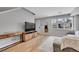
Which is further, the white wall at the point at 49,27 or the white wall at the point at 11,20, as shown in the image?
the white wall at the point at 49,27

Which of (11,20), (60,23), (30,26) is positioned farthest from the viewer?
(30,26)

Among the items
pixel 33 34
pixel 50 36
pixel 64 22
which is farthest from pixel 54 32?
pixel 33 34

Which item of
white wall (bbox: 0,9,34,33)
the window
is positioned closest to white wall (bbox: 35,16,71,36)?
the window

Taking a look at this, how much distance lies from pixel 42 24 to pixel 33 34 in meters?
0.64

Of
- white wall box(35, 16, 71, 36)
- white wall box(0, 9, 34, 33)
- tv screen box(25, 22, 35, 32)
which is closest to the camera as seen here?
white wall box(0, 9, 34, 33)

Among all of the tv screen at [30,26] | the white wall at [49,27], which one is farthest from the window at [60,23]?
the tv screen at [30,26]

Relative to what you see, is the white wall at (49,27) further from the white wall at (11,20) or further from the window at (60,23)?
the white wall at (11,20)

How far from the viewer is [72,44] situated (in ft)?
6.97

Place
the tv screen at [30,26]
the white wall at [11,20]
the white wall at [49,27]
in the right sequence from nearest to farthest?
1. the white wall at [11,20]
2. the white wall at [49,27]
3. the tv screen at [30,26]

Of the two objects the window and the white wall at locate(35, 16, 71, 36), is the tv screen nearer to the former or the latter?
the white wall at locate(35, 16, 71, 36)

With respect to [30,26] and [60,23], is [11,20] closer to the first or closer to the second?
[30,26]

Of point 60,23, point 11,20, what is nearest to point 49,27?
point 60,23

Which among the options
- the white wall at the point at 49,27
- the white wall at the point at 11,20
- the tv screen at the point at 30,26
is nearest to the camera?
the white wall at the point at 11,20
